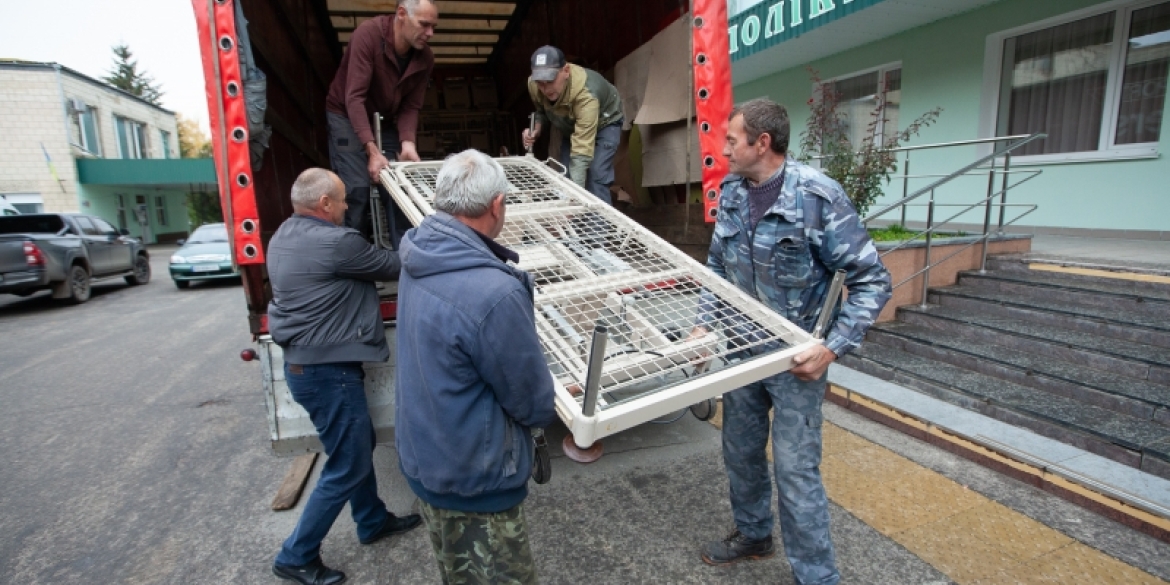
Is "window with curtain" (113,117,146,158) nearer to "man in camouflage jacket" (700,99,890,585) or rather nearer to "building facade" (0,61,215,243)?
"building facade" (0,61,215,243)

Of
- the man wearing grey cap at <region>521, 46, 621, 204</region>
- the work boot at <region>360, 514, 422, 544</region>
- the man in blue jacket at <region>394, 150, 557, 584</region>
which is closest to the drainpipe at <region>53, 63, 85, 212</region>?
the man wearing grey cap at <region>521, 46, 621, 204</region>

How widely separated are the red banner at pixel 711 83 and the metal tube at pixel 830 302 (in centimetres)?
148

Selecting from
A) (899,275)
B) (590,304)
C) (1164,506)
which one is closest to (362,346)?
(590,304)

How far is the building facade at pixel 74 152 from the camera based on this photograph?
68.5ft

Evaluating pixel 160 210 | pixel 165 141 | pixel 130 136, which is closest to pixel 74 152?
pixel 130 136

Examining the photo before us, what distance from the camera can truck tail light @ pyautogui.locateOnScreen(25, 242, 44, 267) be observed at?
A: 366 inches

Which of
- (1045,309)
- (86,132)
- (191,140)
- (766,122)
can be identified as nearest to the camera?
(766,122)

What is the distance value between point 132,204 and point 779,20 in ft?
98.3

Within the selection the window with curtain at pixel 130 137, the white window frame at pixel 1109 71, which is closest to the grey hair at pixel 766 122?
the white window frame at pixel 1109 71

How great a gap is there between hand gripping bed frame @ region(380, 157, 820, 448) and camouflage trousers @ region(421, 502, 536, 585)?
333 mm

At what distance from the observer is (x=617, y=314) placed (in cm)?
244

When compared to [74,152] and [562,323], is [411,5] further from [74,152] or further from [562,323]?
[74,152]

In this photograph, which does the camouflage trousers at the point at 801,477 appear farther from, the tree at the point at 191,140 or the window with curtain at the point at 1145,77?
the tree at the point at 191,140

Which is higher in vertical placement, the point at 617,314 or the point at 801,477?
the point at 617,314
